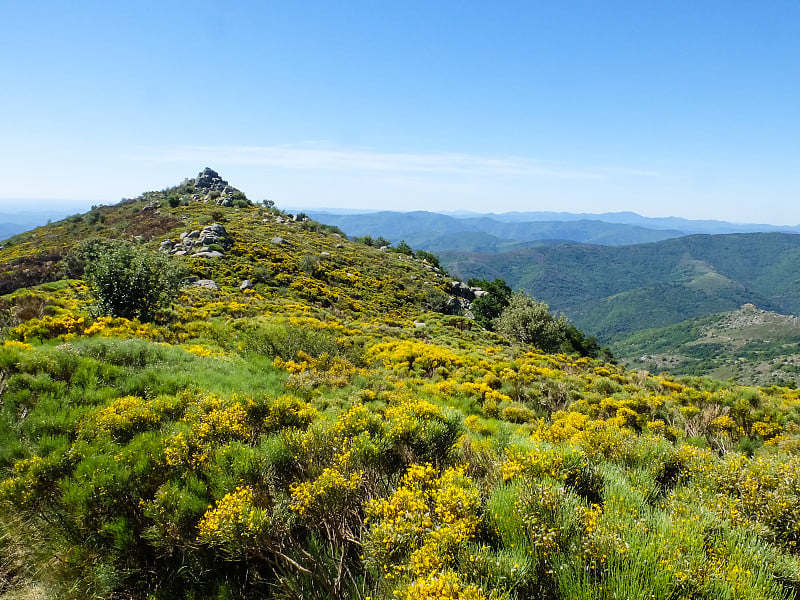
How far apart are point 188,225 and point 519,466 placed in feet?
171

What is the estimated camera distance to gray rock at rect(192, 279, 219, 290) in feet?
93.4

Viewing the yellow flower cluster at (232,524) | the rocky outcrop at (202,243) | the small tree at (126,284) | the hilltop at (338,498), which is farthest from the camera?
the rocky outcrop at (202,243)

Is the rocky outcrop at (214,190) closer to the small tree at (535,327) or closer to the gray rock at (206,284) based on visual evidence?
the gray rock at (206,284)

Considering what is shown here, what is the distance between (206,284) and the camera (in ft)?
95.5

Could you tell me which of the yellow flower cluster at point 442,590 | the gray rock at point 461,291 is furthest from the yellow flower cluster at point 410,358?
the gray rock at point 461,291

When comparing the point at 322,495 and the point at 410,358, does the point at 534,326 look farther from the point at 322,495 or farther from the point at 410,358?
the point at 322,495

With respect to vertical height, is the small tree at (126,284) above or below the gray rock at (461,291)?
above

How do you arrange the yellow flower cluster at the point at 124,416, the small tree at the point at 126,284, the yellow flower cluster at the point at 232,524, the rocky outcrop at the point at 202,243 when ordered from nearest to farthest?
1. the yellow flower cluster at the point at 232,524
2. the yellow flower cluster at the point at 124,416
3. the small tree at the point at 126,284
4. the rocky outcrop at the point at 202,243

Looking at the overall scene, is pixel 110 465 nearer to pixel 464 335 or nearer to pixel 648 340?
pixel 464 335

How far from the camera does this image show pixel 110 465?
425cm

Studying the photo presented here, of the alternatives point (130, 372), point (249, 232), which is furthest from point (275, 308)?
point (249, 232)

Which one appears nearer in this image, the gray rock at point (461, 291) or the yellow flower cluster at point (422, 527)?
the yellow flower cluster at point (422, 527)

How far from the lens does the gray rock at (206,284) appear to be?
93.4 ft

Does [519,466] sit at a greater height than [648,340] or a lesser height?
greater
